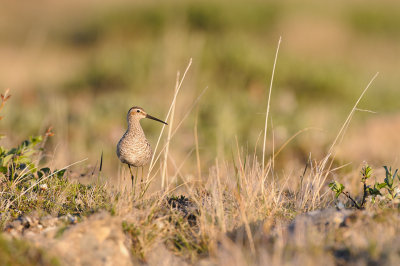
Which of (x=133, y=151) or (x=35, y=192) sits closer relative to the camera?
(x=35, y=192)

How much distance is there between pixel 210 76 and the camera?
534 inches

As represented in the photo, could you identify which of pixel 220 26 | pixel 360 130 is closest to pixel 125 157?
pixel 360 130

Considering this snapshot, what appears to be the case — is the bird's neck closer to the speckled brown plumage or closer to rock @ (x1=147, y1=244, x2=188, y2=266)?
the speckled brown plumage

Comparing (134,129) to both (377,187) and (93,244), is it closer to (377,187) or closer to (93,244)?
(93,244)

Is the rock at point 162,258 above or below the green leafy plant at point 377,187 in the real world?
below

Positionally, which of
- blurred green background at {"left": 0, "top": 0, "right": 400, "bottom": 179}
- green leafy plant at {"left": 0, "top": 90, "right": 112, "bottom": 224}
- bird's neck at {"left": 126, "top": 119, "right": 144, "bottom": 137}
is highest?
bird's neck at {"left": 126, "top": 119, "right": 144, "bottom": 137}

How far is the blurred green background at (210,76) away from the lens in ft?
33.0

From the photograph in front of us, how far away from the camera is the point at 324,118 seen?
11.7m

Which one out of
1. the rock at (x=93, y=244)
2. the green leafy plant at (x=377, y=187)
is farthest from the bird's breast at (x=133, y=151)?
the green leafy plant at (x=377, y=187)

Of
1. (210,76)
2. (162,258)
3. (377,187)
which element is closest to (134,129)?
(162,258)

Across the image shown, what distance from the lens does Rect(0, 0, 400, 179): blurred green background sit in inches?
396

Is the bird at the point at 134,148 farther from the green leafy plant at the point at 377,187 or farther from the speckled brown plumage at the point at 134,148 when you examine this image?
the green leafy plant at the point at 377,187

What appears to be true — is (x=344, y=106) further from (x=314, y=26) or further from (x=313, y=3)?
(x=313, y=3)

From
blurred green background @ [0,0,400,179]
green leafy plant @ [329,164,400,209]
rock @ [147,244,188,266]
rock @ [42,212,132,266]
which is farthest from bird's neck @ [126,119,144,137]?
green leafy plant @ [329,164,400,209]
